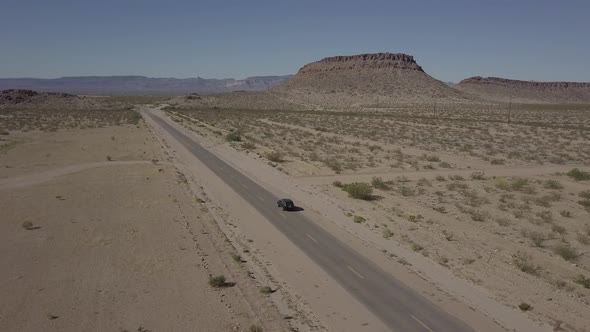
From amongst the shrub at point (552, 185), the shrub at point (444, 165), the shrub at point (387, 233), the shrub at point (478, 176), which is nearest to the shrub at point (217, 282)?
the shrub at point (387, 233)

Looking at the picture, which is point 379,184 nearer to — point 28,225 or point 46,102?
point 28,225

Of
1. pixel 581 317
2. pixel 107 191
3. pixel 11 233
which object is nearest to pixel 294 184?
pixel 107 191

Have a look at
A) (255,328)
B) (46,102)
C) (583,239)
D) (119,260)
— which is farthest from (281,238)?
(46,102)

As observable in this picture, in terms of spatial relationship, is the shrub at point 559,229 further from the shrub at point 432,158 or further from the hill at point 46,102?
the hill at point 46,102

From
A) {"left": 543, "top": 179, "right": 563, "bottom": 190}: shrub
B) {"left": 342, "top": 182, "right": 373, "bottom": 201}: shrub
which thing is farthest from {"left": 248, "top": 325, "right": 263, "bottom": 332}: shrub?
{"left": 543, "top": 179, "right": 563, "bottom": 190}: shrub

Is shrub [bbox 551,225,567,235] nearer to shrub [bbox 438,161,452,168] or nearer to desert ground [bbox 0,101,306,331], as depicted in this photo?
desert ground [bbox 0,101,306,331]
